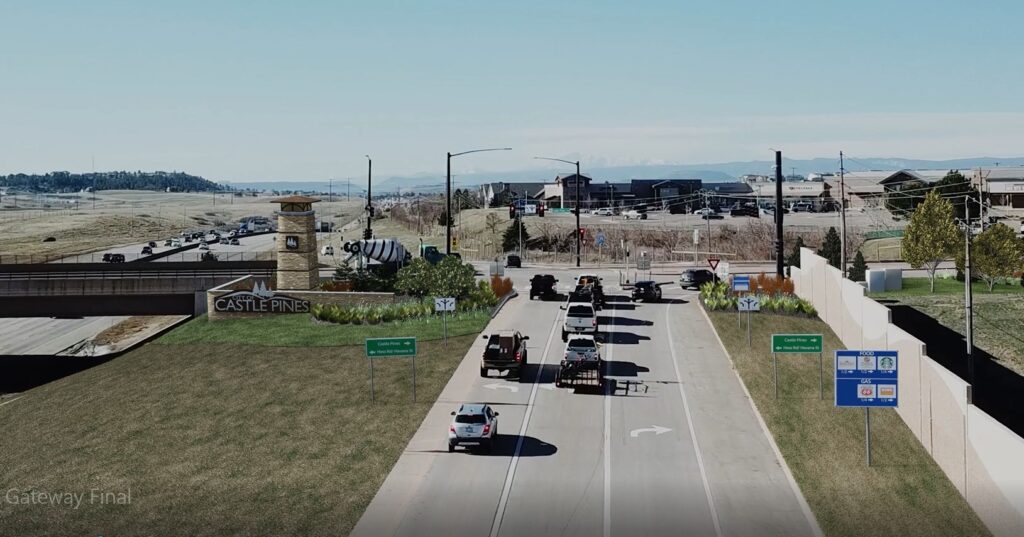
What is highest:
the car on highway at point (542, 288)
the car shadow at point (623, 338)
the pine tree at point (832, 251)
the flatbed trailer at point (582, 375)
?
the pine tree at point (832, 251)

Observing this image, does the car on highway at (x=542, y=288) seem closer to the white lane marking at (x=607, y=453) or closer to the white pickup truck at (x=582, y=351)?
the white lane marking at (x=607, y=453)

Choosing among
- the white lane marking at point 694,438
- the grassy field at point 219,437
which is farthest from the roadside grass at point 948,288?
the grassy field at point 219,437

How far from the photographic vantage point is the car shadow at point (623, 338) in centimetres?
4691

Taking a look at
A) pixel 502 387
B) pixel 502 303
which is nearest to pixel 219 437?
pixel 502 387

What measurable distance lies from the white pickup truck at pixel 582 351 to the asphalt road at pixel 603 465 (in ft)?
5.38

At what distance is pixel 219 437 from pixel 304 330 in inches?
713

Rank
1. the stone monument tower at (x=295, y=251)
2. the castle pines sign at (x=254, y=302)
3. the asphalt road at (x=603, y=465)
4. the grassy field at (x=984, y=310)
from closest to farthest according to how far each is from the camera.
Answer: the asphalt road at (x=603, y=465)
the grassy field at (x=984, y=310)
the castle pines sign at (x=254, y=302)
the stone monument tower at (x=295, y=251)

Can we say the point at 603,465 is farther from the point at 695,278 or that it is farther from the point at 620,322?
the point at 695,278

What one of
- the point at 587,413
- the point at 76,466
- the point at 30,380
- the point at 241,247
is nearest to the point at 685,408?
the point at 587,413

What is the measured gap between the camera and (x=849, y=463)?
29.5 m

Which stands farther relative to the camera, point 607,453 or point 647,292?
point 647,292

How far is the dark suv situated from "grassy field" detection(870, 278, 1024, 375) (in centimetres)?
3027

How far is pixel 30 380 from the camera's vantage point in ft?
189

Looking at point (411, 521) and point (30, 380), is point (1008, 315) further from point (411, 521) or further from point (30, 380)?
point (30, 380)
